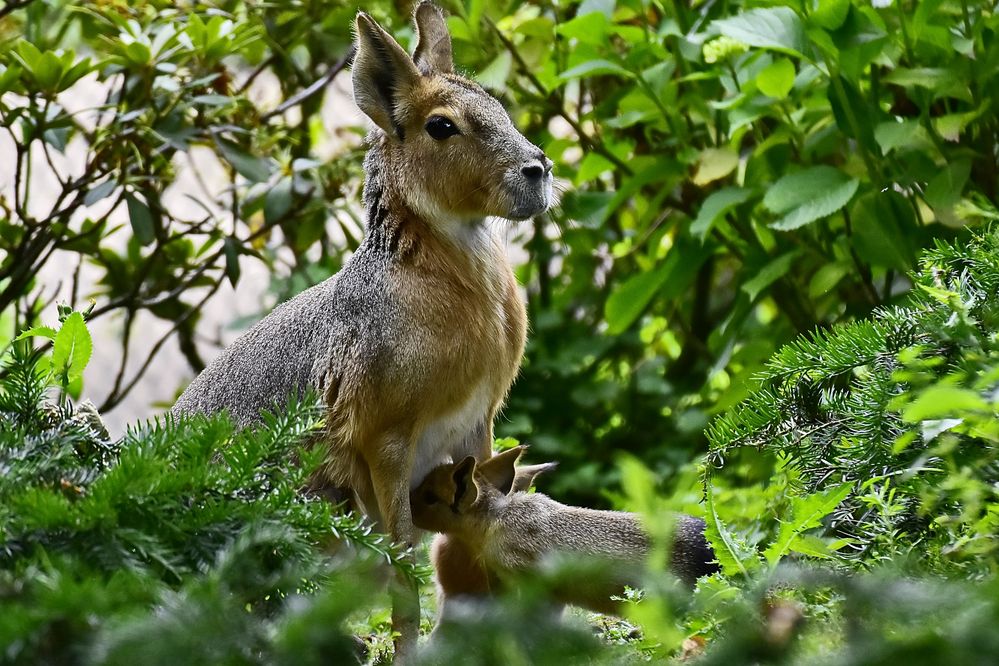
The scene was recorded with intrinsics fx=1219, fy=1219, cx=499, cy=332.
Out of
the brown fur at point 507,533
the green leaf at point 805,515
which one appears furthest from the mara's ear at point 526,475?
the green leaf at point 805,515

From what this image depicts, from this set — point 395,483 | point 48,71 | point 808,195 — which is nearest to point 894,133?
point 808,195

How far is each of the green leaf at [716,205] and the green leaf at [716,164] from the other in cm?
7

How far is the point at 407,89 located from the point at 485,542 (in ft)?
4.09

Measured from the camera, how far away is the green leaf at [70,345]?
251 cm

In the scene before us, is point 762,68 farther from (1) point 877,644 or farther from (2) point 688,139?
(1) point 877,644

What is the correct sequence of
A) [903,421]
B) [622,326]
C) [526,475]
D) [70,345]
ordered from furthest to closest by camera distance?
1. [622,326]
2. [526,475]
3. [70,345]
4. [903,421]

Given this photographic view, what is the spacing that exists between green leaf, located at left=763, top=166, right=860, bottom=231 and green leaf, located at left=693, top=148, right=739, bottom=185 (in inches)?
14.5

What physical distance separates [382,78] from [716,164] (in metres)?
1.65

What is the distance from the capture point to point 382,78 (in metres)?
3.34

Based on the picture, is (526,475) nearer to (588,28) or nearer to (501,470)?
(501,470)

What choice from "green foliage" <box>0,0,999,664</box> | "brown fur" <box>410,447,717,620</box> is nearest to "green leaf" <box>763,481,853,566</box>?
"green foliage" <box>0,0,999,664</box>

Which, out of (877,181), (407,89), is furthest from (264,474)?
(877,181)

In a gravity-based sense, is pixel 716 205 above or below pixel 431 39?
below

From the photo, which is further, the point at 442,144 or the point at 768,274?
the point at 768,274
